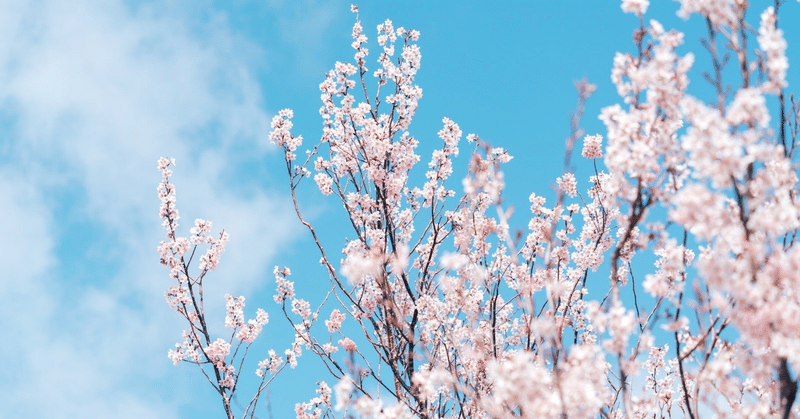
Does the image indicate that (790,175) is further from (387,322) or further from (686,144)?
(387,322)

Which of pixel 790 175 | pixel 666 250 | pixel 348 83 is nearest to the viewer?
pixel 790 175

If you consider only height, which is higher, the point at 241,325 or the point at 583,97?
the point at 241,325

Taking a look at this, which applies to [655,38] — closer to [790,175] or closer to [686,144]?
[686,144]

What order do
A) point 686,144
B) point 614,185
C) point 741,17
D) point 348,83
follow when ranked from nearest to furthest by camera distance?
1. point 686,144
2. point 741,17
3. point 614,185
4. point 348,83

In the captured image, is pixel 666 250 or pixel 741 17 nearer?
pixel 741 17

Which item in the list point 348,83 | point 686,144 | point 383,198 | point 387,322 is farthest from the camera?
point 348,83

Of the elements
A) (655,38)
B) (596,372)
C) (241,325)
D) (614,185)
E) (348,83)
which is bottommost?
(596,372)

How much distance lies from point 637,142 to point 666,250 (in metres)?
1.03

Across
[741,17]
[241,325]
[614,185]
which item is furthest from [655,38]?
[241,325]

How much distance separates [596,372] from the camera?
3.35 m

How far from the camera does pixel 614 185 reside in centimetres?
327

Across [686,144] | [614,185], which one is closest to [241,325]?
[614,185]

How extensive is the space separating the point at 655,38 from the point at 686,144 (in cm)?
89

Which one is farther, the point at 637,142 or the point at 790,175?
the point at 790,175
